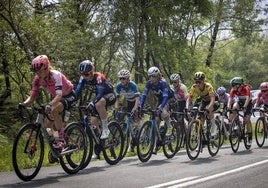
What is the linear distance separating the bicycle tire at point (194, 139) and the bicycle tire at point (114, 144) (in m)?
1.85

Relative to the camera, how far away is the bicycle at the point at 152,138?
10047 mm

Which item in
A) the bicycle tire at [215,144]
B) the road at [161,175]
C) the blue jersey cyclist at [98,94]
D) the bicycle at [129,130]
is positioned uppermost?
the blue jersey cyclist at [98,94]

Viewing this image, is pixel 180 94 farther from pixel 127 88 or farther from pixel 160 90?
pixel 127 88

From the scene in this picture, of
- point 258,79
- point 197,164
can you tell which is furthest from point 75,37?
point 258,79

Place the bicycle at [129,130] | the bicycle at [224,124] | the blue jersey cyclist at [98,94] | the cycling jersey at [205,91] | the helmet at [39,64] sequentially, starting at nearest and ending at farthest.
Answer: the helmet at [39,64]
the blue jersey cyclist at [98,94]
the bicycle at [129,130]
the cycling jersey at [205,91]
the bicycle at [224,124]

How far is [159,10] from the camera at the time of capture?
20766 mm

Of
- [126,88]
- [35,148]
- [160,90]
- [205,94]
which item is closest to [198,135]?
[205,94]

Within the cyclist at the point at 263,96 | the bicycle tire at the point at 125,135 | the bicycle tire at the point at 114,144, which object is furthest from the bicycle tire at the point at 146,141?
the cyclist at the point at 263,96

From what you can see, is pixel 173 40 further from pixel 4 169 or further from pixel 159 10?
pixel 4 169

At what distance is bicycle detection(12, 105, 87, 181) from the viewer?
6992 millimetres

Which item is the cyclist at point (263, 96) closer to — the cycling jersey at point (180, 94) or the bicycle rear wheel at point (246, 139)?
the bicycle rear wheel at point (246, 139)

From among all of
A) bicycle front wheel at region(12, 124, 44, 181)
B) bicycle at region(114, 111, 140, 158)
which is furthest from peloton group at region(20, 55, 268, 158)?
bicycle front wheel at region(12, 124, 44, 181)

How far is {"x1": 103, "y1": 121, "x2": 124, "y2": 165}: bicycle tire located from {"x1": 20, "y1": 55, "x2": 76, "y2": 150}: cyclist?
160cm

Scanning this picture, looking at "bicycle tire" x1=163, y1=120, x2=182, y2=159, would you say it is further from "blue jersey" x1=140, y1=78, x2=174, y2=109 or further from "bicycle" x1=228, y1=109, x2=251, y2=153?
"bicycle" x1=228, y1=109, x2=251, y2=153
